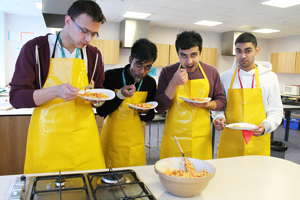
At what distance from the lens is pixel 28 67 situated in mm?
1371

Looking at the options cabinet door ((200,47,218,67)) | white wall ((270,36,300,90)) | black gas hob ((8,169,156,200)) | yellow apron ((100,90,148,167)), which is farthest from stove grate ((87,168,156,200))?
white wall ((270,36,300,90))

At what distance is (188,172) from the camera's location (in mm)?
1135

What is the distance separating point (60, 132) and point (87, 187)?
499 mm

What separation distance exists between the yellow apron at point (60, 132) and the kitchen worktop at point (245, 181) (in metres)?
0.27

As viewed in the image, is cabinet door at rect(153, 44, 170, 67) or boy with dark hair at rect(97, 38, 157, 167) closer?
boy with dark hair at rect(97, 38, 157, 167)

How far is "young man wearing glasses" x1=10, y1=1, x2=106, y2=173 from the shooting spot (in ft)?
4.45

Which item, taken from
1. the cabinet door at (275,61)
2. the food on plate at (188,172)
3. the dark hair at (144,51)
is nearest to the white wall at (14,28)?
the dark hair at (144,51)

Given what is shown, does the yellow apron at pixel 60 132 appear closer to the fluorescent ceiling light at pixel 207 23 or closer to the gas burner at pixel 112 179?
the gas burner at pixel 112 179

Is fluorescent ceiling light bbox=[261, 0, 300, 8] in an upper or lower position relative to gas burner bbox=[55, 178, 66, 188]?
upper

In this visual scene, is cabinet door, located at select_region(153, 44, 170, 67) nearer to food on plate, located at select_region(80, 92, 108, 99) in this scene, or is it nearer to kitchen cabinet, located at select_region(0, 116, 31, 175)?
kitchen cabinet, located at select_region(0, 116, 31, 175)

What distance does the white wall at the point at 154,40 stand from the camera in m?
6.76

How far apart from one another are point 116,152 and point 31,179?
0.84m

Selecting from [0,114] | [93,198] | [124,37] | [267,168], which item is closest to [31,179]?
[93,198]

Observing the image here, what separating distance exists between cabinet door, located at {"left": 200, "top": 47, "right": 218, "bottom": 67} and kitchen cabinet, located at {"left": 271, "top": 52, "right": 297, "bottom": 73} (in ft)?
7.08
